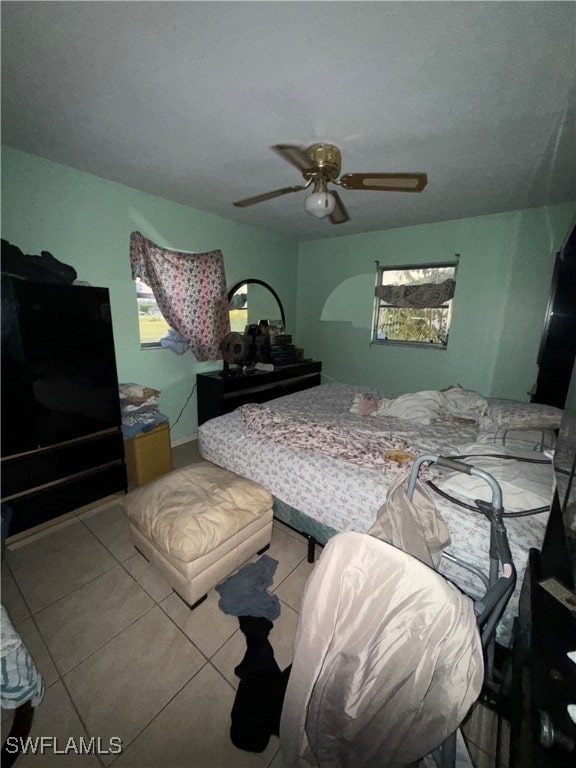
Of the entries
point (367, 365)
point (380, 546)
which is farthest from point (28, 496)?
point (367, 365)

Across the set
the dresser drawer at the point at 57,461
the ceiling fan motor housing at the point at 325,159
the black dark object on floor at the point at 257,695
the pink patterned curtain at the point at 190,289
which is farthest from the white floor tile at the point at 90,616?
the ceiling fan motor housing at the point at 325,159

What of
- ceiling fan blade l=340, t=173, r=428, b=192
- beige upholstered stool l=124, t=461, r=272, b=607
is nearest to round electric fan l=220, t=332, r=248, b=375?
beige upholstered stool l=124, t=461, r=272, b=607

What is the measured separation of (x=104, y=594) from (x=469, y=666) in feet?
6.00

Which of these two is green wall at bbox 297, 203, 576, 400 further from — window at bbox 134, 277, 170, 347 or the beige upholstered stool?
window at bbox 134, 277, 170, 347

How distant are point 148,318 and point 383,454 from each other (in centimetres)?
268

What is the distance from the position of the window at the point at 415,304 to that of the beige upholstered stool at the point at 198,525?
3.08 m

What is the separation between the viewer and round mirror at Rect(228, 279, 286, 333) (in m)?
3.86

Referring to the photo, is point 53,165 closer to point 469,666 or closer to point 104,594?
point 104,594

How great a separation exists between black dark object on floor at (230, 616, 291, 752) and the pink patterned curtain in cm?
274

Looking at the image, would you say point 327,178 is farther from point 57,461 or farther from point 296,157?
point 57,461

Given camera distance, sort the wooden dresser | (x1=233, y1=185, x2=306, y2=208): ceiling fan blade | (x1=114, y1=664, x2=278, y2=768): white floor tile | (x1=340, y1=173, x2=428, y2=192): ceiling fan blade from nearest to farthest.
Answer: (x1=114, y1=664, x2=278, y2=768): white floor tile
(x1=340, y1=173, x2=428, y2=192): ceiling fan blade
(x1=233, y1=185, x2=306, y2=208): ceiling fan blade
the wooden dresser

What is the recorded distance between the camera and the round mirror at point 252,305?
3.86 meters

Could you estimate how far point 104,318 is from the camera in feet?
7.16

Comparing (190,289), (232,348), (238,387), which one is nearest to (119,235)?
(190,289)
